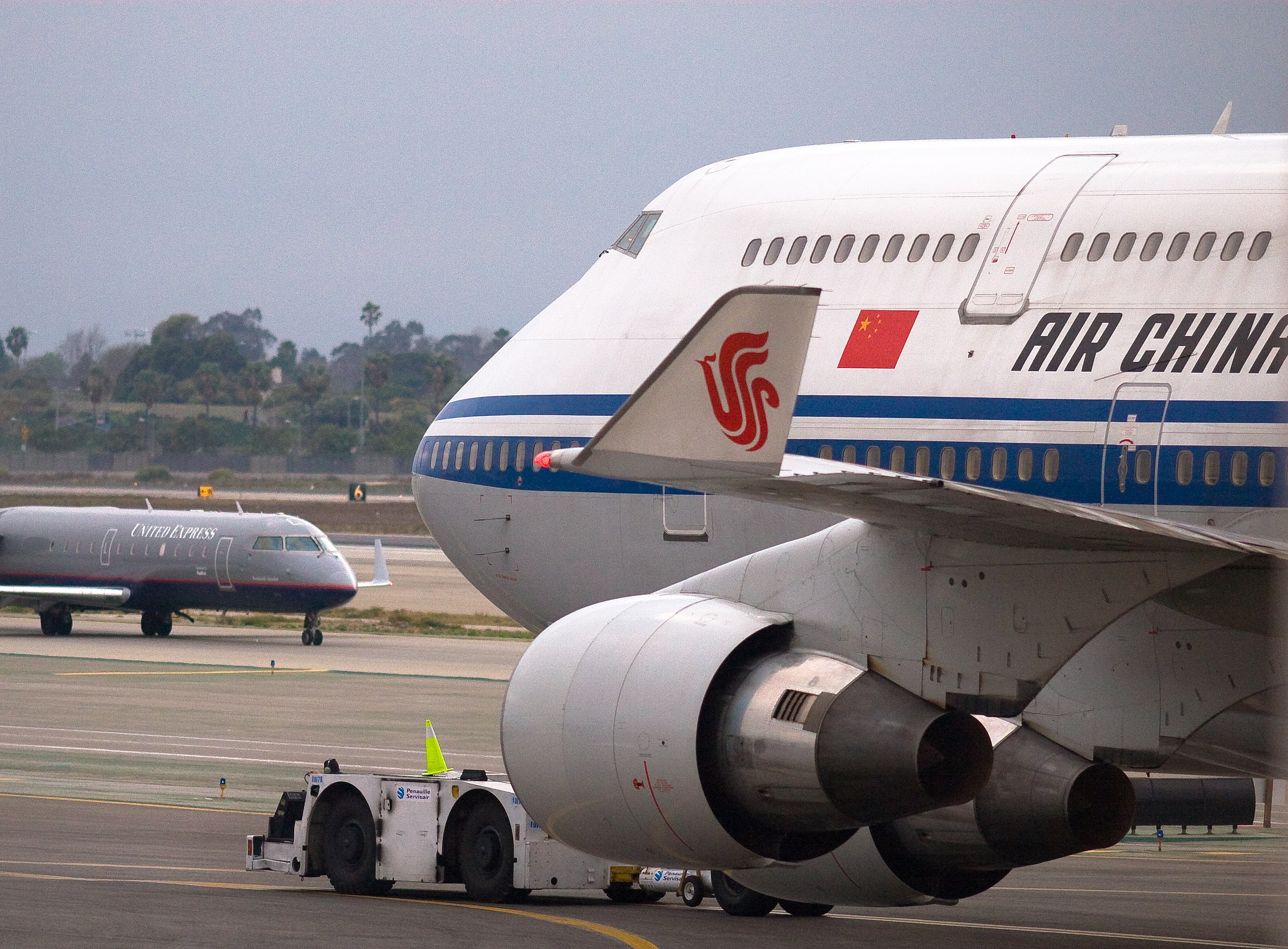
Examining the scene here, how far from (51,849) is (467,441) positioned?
736 cm

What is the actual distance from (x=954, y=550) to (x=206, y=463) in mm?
152350

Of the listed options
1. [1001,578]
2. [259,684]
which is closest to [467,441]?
[1001,578]

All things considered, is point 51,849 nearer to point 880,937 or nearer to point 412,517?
point 880,937

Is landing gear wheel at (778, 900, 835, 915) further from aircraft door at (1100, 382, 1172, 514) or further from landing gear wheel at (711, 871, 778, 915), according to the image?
aircraft door at (1100, 382, 1172, 514)

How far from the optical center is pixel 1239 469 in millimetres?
12633

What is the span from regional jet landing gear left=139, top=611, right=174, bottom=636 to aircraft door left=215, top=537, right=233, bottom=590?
3.68 metres

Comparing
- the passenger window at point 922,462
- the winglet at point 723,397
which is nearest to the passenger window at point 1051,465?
the passenger window at point 922,462

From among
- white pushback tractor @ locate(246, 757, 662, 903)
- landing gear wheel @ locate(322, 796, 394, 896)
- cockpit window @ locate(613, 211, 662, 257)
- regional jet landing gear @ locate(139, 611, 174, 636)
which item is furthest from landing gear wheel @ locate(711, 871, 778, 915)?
regional jet landing gear @ locate(139, 611, 174, 636)

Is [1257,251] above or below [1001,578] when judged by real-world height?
above

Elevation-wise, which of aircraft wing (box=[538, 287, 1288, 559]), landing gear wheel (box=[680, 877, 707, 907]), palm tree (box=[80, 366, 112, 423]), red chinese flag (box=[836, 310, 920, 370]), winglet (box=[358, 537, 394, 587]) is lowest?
landing gear wheel (box=[680, 877, 707, 907])

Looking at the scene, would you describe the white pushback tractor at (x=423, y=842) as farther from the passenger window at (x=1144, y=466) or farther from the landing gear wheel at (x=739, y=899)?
the passenger window at (x=1144, y=466)

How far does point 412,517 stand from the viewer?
4685 inches

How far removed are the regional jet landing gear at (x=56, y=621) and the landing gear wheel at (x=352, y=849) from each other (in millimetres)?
40941

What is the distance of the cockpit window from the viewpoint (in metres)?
16.8
